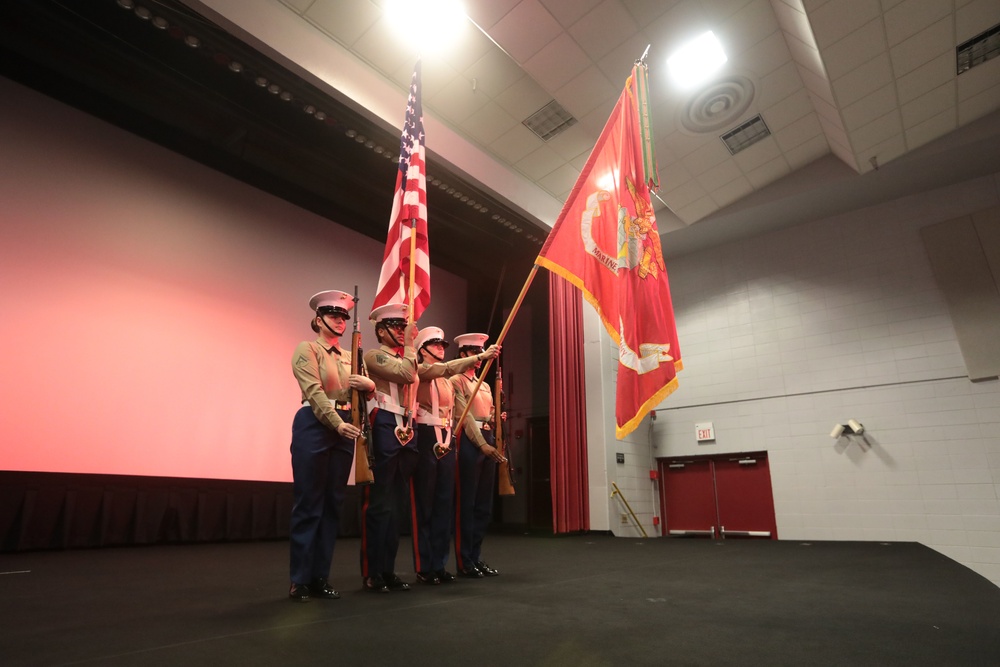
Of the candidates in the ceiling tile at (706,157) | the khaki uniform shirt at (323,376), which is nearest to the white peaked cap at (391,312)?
the khaki uniform shirt at (323,376)

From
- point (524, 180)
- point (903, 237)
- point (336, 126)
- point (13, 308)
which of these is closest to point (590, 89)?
point (524, 180)

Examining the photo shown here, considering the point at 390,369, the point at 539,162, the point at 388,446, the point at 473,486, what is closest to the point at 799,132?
the point at 539,162

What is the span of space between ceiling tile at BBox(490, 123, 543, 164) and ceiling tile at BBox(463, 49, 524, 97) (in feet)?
2.12

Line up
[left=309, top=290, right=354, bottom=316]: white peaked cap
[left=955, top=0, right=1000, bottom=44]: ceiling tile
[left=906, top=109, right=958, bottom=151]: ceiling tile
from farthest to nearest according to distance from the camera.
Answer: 1. [left=906, top=109, right=958, bottom=151]: ceiling tile
2. [left=955, top=0, right=1000, bottom=44]: ceiling tile
3. [left=309, top=290, right=354, bottom=316]: white peaked cap

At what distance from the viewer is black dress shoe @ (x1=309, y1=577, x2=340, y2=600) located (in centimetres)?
245

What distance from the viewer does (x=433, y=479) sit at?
9.73 feet

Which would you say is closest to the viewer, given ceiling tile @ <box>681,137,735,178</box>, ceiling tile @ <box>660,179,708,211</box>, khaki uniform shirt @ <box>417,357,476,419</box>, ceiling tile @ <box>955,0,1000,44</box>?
khaki uniform shirt @ <box>417,357,476,419</box>

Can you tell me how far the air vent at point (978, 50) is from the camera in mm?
5074

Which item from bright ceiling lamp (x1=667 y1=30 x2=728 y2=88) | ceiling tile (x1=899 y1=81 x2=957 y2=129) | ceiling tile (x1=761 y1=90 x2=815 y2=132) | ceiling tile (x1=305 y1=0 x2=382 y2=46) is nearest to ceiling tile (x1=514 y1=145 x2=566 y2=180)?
bright ceiling lamp (x1=667 y1=30 x2=728 y2=88)

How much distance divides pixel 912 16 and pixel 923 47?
492 millimetres

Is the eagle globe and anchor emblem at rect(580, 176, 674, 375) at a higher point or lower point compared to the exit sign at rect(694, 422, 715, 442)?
higher

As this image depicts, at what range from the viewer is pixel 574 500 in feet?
24.4

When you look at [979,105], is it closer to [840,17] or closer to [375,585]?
[840,17]

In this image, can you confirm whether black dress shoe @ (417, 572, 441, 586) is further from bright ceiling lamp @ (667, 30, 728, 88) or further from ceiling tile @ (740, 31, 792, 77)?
ceiling tile @ (740, 31, 792, 77)
